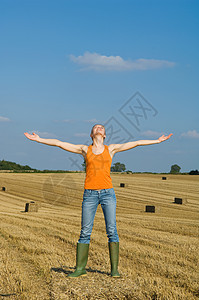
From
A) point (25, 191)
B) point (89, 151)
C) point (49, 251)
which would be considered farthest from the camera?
point (25, 191)

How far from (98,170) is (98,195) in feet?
1.37

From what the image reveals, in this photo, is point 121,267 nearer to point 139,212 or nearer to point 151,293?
point 151,293

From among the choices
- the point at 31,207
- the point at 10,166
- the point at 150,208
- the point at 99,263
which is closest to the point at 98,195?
the point at 99,263

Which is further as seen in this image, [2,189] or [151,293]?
[2,189]

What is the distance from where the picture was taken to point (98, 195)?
236 inches

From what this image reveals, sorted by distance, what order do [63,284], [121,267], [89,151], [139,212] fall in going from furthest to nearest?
1. [139,212]
2. [121,267]
3. [89,151]
4. [63,284]

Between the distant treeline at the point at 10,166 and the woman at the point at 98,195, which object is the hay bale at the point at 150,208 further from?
the distant treeline at the point at 10,166

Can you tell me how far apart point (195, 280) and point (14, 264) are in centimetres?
356

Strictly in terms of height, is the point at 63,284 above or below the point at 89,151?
below

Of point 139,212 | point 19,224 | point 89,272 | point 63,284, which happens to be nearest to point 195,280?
point 89,272

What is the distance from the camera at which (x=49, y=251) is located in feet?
27.9

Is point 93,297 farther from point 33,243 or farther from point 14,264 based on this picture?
point 33,243

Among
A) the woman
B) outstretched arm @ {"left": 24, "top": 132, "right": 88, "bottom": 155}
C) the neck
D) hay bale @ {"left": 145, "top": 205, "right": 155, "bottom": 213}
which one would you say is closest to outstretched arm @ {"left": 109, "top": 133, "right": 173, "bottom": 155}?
the woman

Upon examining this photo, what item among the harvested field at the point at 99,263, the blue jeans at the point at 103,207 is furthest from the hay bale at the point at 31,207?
the blue jeans at the point at 103,207
